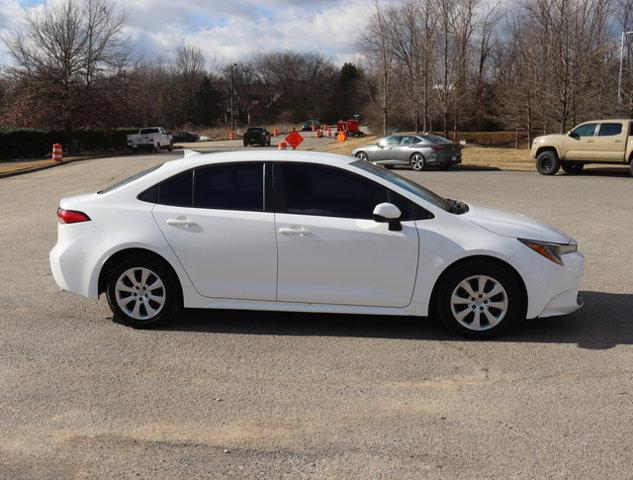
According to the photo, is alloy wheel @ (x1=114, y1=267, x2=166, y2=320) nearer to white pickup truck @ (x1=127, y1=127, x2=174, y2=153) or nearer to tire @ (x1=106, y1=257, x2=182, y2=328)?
tire @ (x1=106, y1=257, x2=182, y2=328)

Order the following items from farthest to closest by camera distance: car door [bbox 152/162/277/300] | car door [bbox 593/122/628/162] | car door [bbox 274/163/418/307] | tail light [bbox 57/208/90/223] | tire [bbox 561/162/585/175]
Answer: tire [bbox 561/162/585/175] < car door [bbox 593/122/628/162] < tail light [bbox 57/208/90/223] < car door [bbox 152/162/277/300] < car door [bbox 274/163/418/307]

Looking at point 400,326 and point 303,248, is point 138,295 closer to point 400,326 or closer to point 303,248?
point 303,248

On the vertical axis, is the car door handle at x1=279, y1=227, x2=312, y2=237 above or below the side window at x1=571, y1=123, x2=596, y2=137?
below

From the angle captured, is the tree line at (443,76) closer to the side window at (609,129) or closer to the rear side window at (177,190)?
the side window at (609,129)

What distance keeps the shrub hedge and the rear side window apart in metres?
34.7

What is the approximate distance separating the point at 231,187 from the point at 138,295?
1.24 metres

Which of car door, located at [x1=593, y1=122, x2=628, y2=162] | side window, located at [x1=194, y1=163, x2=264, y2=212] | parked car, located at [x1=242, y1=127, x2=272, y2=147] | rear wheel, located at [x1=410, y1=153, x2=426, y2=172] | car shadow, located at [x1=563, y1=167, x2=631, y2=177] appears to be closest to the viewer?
side window, located at [x1=194, y1=163, x2=264, y2=212]

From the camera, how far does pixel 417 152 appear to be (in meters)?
25.0

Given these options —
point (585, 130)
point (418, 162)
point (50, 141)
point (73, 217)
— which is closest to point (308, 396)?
point (73, 217)

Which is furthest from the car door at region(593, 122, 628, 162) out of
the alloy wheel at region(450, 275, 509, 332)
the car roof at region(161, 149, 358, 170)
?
the alloy wheel at region(450, 275, 509, 332)

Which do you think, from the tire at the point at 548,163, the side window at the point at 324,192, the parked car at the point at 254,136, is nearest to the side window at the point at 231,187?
the side window at the point at 324,192

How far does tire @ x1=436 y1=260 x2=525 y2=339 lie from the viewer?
508cm

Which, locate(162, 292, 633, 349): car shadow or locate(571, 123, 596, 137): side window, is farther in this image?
locate(571, 123, 596, 137): side window

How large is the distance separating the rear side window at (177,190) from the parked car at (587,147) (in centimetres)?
1900
